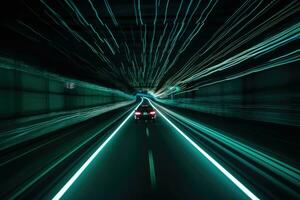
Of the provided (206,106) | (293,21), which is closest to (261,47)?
(293,21)

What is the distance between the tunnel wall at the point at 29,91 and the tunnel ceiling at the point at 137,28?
0.66 meters

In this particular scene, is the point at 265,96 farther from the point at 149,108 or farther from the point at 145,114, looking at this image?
the point at 149,108

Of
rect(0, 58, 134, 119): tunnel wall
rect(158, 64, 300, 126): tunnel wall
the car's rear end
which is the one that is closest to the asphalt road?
rect(0, 58, 134, 119): tunnel wall

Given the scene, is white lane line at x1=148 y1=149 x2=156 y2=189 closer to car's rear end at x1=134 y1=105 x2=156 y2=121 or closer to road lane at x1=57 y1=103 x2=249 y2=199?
road lane at x1=57 y1=103 x2=249 y2=199

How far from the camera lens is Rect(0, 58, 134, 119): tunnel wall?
1395 centimetres

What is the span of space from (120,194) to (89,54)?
20.3 metres

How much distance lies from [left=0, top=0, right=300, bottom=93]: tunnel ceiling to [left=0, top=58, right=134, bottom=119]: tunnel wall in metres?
0.66

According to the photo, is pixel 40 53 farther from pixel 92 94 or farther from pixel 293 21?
pixel 92 94

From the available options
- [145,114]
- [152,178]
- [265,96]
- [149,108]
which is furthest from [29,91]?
[265,96]

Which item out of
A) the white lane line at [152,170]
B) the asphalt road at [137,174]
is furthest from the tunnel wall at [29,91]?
the white lane line at [152,170]

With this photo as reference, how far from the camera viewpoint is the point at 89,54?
80.8ft

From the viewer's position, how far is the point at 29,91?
16844mm

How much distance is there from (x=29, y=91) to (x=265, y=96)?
13330 millimetres

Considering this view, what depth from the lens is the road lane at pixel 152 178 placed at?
5.72 meters
